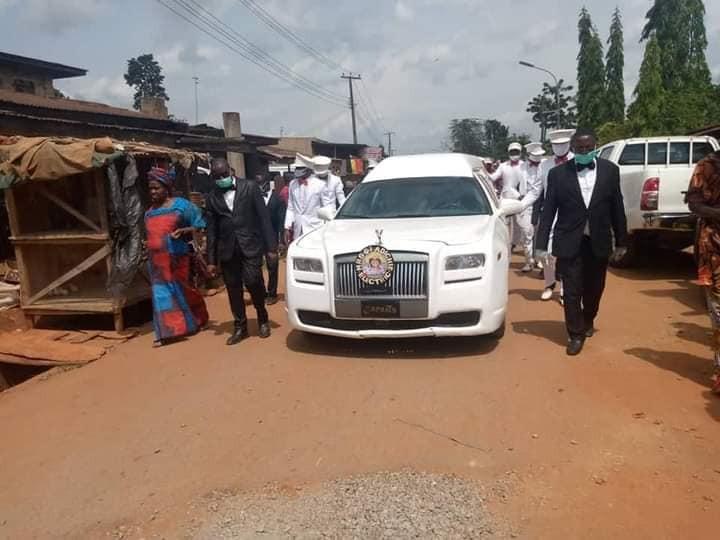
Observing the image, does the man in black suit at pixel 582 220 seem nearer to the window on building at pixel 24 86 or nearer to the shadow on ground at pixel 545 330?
the shadow on ground at pixel 545 330

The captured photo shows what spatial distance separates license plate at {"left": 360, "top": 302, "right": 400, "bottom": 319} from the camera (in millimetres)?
4797

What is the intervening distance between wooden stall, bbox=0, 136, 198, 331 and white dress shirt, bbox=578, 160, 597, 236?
188 inches

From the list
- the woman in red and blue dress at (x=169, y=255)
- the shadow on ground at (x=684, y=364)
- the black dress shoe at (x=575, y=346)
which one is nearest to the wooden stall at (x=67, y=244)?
the woman in red and blue dress at (x=169, y=255)

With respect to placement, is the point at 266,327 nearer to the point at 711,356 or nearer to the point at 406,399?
the point at 406,399

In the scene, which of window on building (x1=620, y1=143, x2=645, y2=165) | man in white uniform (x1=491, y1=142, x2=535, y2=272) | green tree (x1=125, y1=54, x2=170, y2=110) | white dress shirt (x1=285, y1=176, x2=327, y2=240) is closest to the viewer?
white dress shirt (x1=285, y1=176, x2=327, y2=240)

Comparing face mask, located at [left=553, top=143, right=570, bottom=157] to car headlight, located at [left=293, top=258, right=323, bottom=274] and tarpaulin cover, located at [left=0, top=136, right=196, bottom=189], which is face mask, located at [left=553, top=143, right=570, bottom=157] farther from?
tarpaulin cover, located at [left=0, top=136, right=196, bottom=189]

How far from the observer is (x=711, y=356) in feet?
15.3

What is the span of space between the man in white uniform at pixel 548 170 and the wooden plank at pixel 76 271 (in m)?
4.93

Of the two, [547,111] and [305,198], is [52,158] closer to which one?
[305,198]

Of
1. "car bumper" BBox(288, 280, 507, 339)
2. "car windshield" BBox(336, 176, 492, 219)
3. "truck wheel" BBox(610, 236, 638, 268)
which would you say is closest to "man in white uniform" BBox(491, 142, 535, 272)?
"truck wheel" BBox(610, 236, 638, 268)

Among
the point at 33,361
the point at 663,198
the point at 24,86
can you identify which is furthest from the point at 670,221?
the point at 24,86

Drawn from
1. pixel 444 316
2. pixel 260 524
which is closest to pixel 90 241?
pixel 444 316

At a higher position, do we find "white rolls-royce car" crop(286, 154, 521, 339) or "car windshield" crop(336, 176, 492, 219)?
"car windshield" crop(336, 176, 492, 219)

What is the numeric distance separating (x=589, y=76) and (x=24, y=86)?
108 feet
